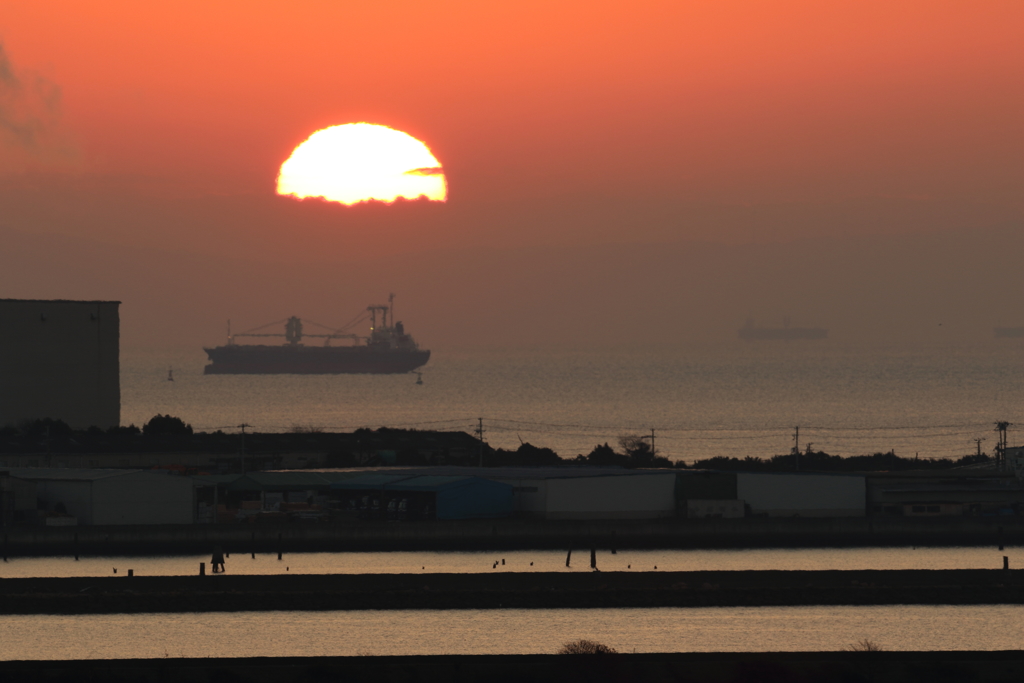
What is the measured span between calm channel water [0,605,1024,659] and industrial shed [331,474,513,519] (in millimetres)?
13233

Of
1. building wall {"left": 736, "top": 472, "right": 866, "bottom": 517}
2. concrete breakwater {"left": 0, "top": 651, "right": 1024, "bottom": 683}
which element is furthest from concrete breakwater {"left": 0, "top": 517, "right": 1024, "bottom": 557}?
concrete breakwater {"left": 0, "top": 651, "right": 1024, "bottom": 683}

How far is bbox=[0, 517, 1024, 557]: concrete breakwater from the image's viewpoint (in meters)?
42.8

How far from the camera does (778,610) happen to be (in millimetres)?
33375

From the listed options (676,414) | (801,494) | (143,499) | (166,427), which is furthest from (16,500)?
(676,414)

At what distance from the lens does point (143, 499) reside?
45094 millimetres

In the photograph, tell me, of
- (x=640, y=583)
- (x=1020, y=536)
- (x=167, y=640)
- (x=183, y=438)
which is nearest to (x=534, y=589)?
(x=640, y=583)

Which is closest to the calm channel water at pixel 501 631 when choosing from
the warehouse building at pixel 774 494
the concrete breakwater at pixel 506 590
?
the concrete breakwater at pixel 506 590

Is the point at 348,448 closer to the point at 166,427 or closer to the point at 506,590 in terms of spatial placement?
the point at 166,427

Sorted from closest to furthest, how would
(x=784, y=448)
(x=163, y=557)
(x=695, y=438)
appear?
(x=163, y=557)
(x=784, y=448)
(x=695, y=438)

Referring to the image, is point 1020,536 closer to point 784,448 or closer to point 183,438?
point 183,438

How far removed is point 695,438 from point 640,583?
3200 inches

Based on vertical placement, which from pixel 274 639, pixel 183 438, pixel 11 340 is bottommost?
pixel 274 639

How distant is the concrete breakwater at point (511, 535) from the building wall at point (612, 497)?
4.12 ft

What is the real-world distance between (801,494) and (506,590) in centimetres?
1799
